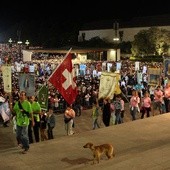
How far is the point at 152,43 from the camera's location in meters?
61.4

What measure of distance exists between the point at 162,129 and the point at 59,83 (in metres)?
4.10

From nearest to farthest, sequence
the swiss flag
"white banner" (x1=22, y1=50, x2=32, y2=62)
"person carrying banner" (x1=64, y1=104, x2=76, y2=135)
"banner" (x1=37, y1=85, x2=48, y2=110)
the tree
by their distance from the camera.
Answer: the swiss flag, "banner" (x1=37, y1=85, x2=48, y2=110), "person carrying banner" (x1=64, y1=104, x2=76, y2=135), "white banner" (x1=22, y1=50, x2=32, y2=62), the tree

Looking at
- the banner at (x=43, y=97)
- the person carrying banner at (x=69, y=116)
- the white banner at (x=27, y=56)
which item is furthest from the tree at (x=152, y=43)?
the banner at (x=43, y=97)

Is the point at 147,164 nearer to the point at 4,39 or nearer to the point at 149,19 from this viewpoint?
the point at 149,19

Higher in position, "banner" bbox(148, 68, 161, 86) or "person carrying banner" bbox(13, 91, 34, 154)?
"banner" bbox(148, 68, 161, 86)

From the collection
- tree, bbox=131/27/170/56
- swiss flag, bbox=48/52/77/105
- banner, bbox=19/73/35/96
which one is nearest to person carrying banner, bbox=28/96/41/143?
swiss flag, bbox=48/52/77/105

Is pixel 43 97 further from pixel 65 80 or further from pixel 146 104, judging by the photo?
pixel 146 104

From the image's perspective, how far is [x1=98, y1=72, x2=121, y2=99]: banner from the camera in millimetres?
13273

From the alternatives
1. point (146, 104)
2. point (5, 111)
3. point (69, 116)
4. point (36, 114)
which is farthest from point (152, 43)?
point (36, 114)

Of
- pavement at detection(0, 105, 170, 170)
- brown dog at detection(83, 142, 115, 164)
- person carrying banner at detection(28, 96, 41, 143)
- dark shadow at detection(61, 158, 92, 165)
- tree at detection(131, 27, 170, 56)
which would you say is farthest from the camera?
tree at detection(131, 27, 170, 56)

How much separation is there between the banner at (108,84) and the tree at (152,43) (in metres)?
49.2

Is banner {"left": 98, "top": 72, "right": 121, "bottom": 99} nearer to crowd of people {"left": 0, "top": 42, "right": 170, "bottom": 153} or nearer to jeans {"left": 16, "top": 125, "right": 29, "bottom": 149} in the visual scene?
crowd of people {"left": 0, "top": 42, "right": 170, "bottom": 153}

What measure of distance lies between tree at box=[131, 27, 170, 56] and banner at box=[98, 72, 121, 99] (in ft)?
161

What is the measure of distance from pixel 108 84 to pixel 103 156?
4018mm
